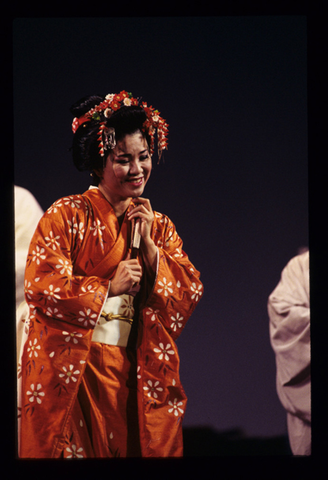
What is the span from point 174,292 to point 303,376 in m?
0.70

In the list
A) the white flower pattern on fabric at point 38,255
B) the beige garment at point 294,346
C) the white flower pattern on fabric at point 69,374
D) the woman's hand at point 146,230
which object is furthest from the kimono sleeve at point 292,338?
the white flower pattern on fabric at point 38,255

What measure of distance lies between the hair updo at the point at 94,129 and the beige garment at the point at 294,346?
0.88 m

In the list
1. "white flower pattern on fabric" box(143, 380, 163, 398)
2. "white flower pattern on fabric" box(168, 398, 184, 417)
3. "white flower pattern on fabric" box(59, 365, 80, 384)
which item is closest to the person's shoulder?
"white flower pattern on fabric" box(59, 365, 80, 384)

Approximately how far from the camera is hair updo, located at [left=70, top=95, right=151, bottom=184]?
204cm

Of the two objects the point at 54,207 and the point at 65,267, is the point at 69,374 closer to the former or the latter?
the point at 65,267

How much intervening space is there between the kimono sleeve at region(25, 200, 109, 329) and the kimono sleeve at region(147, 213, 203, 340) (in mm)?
232

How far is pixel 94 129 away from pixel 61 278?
2.08ft

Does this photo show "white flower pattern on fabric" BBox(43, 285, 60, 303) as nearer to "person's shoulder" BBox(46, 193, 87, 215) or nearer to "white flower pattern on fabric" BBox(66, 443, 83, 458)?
"person's shoulder" BBox(46, 193, 87, 215)

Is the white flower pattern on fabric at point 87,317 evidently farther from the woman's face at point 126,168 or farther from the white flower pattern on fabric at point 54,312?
the woman's face at point 126,168

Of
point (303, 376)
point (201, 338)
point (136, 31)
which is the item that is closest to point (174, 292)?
point (201, 338)

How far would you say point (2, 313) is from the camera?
7.14ft

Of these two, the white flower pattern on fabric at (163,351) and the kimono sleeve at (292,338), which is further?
the kimono sleeve at (292,338)

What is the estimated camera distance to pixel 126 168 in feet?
6.75

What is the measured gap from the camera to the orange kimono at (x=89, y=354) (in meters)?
1.95
